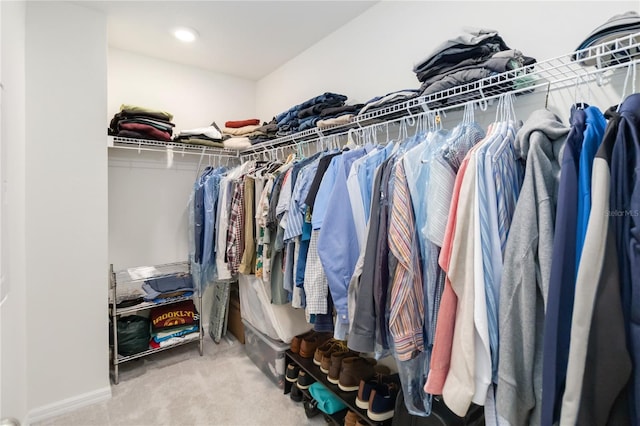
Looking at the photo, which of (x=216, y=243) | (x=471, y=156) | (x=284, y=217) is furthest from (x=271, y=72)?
(x=471, y=156)

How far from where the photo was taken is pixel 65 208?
6.20 ft

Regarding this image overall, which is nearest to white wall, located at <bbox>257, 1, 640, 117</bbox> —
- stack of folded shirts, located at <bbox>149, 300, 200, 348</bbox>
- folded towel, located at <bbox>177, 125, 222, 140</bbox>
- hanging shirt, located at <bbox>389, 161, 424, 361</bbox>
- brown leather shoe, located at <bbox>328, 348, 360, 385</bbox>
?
folded towel, located at <bbox>177, 125, 222, 140</bbox>

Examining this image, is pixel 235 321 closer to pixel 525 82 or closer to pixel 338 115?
pixel 338 115

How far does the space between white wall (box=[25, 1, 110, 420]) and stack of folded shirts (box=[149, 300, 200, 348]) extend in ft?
1.18

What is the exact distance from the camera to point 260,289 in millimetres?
2170

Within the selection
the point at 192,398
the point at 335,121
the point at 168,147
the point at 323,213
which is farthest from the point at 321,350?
the point at 168,147

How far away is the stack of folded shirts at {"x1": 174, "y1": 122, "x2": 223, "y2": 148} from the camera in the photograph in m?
2.55

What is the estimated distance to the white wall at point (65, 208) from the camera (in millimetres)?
1804

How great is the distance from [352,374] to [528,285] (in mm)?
1158

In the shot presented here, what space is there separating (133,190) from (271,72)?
1604mm

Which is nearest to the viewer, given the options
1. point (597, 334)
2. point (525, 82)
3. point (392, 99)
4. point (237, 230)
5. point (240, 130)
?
point (597, 334)

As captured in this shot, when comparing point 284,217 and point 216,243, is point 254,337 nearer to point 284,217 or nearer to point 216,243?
point 216,243

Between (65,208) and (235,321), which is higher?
(65,208)

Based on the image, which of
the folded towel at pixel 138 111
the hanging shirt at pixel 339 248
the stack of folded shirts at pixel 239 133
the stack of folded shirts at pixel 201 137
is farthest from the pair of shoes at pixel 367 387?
the folded towel at pixel 138 111
